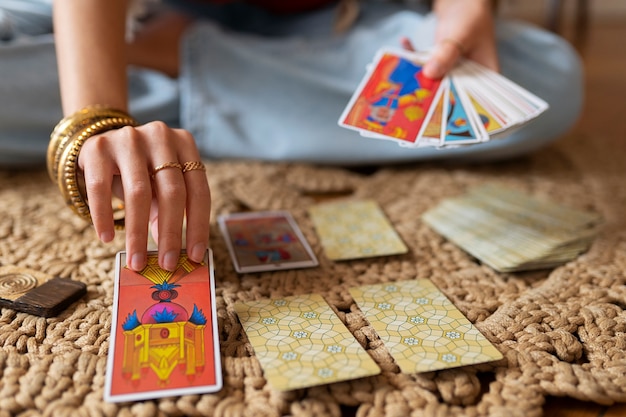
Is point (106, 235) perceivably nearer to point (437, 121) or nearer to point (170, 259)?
point (170, 259)

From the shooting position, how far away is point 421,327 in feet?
2.30

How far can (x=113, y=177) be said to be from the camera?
74 centimetres

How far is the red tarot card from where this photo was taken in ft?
2.90

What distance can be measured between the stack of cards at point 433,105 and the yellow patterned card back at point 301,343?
0.27m

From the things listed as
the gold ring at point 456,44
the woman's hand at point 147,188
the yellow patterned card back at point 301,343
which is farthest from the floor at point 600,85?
the gold ring at point 456,44

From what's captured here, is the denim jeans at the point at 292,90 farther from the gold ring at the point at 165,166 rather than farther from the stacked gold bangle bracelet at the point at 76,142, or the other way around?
the gold ring at the point at 165,166

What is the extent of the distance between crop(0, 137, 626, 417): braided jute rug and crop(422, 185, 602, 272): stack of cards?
0.06ft

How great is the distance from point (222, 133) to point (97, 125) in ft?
1.42

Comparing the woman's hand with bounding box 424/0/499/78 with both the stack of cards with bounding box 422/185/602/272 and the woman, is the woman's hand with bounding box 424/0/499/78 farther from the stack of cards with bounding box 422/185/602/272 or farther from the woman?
the stack of cards with bounding box 422/185/602/272

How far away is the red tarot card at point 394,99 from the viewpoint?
885mm

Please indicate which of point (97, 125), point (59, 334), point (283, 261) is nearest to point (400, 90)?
point (283, 261)

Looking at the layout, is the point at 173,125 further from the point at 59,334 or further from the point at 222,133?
the point at 59,334

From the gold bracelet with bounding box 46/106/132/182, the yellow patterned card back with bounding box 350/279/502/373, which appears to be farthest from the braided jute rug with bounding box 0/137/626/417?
the gold bracelet with bounding box 46/106/132/182

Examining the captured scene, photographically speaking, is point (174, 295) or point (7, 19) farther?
point (7, 19)
